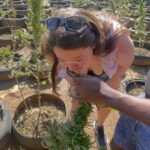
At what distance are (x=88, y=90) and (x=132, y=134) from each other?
87cm

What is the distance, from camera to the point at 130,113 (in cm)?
108

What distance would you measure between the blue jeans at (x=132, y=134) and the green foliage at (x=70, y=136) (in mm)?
632

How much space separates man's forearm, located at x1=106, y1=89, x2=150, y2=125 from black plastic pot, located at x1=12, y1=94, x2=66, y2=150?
1.52 metres

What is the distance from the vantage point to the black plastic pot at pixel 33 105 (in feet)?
8.18

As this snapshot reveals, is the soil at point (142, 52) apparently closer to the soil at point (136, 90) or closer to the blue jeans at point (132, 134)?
the soil at point (136, 90)

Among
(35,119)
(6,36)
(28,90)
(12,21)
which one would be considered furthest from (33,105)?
(12,21)

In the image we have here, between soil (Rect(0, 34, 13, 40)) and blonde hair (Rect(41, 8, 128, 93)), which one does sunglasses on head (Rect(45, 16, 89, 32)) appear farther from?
soil (Rect(0, 34, 13, 40))

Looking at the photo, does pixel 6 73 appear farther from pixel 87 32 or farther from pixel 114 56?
pixel 87 32

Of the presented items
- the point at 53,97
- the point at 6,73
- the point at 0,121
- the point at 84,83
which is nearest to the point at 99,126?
the point at 53,97

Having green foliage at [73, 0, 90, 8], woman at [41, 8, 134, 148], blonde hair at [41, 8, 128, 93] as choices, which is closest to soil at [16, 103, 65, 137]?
woman at [41, 8, 134, 148]

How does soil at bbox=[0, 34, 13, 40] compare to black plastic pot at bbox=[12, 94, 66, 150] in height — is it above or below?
below

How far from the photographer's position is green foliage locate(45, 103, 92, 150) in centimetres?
104

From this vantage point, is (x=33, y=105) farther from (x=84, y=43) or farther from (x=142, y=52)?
(x=142, y=52)

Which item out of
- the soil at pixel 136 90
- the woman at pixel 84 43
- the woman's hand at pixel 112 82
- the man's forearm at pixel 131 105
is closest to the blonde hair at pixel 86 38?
the woman at pixel 84 43
